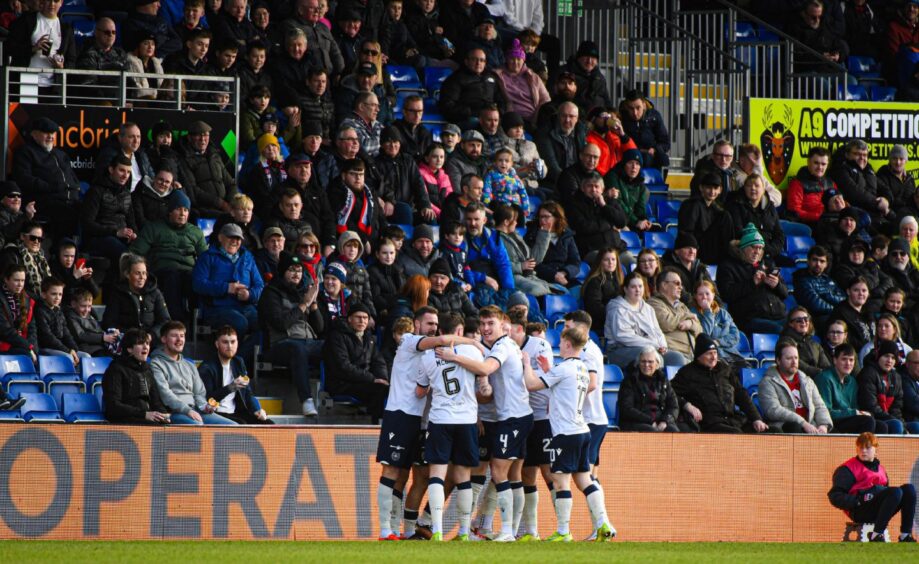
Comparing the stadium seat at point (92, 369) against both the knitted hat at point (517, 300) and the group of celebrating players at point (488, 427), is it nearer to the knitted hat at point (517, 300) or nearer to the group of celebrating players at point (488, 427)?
the group of celebrating players at point (488, 427)

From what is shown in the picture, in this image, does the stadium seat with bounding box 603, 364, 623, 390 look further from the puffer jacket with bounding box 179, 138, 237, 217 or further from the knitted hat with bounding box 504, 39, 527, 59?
the knitted hat with bounding box 504, 39, 527, 59

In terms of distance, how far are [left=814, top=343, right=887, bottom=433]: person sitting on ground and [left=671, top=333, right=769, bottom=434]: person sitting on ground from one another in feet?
3.52

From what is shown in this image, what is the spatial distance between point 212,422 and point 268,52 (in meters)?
6.07

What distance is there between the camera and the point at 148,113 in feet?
54.8

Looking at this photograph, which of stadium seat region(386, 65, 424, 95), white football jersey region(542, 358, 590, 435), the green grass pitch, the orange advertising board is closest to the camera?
the green grass pitch

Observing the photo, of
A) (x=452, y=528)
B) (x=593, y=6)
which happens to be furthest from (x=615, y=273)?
(x=593, y=6)

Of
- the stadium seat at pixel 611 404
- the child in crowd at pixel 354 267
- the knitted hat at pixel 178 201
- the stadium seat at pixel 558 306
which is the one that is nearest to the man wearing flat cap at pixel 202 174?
the knitted hat at pixel 178 201

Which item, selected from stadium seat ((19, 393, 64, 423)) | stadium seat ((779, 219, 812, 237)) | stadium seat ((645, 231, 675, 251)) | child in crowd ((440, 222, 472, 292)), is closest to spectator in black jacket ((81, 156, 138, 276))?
stadium seat ((19, 393, 64, 423))

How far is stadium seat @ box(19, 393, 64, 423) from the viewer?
13.4 meters

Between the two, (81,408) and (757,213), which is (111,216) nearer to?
(81,408)

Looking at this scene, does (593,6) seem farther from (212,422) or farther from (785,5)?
(212,422)

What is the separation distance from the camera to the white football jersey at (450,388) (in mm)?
12258

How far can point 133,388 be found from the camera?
13.4 metres

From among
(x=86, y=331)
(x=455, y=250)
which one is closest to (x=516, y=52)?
(x=455, y=250)
